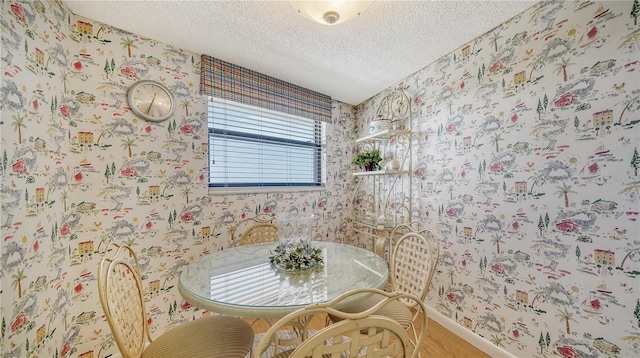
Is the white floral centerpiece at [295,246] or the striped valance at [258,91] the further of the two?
the striped valance at [258,91]

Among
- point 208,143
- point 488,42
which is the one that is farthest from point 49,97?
point 488,42

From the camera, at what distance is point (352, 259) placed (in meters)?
1.43

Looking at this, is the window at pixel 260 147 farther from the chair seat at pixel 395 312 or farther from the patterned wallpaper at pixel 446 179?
the chair seat at pixel 395 312

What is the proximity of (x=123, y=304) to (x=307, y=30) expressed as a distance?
1.94 metres

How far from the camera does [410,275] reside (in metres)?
1.51

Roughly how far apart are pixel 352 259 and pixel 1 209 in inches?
67.7

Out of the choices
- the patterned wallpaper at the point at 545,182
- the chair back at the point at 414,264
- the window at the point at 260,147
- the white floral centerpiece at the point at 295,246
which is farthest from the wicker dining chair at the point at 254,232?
the patterned wallpaper at the point at 545,182

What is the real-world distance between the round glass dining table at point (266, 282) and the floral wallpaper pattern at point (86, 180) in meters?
0.68

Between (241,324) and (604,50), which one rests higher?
(604,50)

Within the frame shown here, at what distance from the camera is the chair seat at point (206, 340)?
39.8 inches

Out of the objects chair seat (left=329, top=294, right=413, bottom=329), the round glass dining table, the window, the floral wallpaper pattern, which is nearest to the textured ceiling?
the floral wallpaper pattern

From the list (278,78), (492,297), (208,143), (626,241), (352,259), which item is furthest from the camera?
(278,78)

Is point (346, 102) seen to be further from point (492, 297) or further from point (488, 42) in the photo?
point (492, 297)

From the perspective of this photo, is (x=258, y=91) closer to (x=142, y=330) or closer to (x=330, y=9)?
(x=330, y=9)
